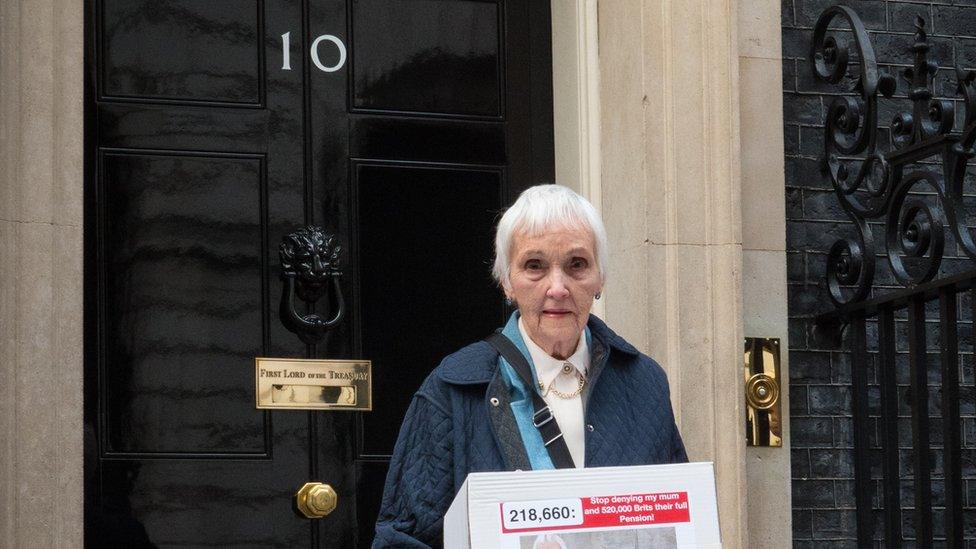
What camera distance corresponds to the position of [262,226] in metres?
5.92

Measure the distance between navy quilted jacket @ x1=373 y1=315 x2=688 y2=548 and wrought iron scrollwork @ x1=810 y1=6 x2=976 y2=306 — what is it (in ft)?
6.25

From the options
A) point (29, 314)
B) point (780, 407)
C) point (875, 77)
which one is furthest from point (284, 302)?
point (875, 77)

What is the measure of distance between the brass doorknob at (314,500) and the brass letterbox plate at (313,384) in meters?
0.28

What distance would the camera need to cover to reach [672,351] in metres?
5.79

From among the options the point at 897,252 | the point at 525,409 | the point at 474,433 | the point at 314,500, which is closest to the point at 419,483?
the point at 474,433

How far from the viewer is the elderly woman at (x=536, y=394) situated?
365cm

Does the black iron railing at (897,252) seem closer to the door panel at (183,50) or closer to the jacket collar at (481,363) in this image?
the jacket collar at (481,363)

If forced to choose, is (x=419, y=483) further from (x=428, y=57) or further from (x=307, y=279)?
(x=428, y=57)

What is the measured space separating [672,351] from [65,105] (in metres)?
2.16

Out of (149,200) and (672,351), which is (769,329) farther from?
(149,200)

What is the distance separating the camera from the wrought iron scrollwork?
552 centimetres

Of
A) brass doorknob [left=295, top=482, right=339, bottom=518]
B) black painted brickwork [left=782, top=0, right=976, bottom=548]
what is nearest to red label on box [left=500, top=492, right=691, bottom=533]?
brass doorknob [left=295, top=482, right=339, bottom=518]

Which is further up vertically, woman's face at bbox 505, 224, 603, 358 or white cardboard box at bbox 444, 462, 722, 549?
woman's face at bbox 505, 224, 603, 358

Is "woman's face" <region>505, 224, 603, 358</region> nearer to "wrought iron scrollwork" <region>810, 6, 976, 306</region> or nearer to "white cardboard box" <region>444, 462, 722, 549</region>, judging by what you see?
"white cardboard box" <region>444, 462, 722, 549</region>
